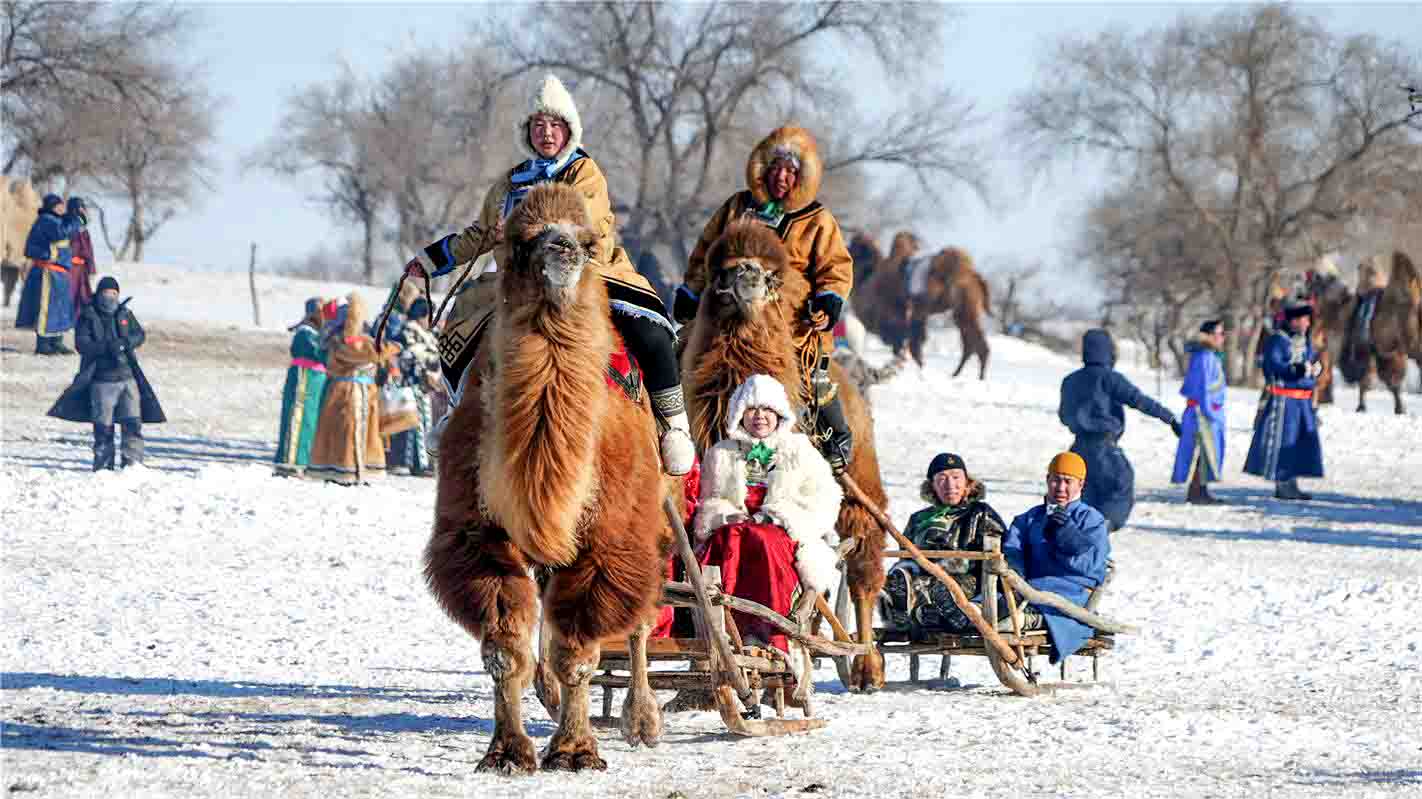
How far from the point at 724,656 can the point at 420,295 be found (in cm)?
1384

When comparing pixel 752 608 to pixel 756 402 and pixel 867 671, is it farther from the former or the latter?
pixel 867 671

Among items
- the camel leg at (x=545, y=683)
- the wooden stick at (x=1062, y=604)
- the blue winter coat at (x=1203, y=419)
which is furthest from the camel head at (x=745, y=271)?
the blue winter coat at (x=1203, y=419)

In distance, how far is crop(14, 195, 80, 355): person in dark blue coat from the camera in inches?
1072

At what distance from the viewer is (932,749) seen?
22.6ft

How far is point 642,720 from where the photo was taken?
667cm

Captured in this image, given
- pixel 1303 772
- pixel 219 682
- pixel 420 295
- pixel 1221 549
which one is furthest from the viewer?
pixel 420 295

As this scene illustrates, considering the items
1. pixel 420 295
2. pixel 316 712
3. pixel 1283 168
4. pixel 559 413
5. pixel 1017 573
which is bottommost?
pixel 316 712

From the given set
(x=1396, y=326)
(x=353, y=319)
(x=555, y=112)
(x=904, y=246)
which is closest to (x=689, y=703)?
(x=555, y=112)

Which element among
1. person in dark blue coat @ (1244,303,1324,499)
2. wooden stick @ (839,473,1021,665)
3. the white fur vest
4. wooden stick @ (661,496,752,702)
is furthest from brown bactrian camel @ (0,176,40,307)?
wooden stick @ (661,496,752,702)

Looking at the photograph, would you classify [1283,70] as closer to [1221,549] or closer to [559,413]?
[1221,549]

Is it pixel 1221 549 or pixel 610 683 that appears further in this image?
pixel 1221 549

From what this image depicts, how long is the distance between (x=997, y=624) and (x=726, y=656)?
2.23 m

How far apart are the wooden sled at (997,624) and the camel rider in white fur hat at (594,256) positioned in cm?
173

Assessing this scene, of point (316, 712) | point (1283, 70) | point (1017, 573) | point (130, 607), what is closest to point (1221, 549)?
point (1017, 573)
